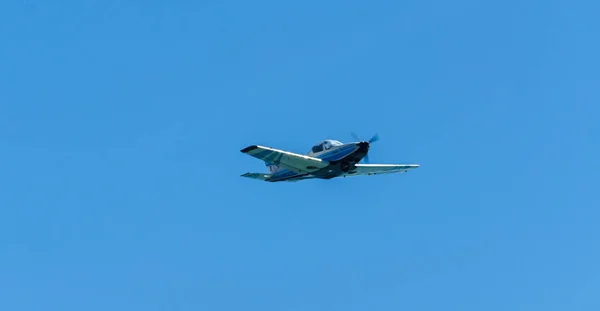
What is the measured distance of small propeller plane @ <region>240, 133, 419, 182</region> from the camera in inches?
2950

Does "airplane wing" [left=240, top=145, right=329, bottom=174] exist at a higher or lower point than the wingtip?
higher

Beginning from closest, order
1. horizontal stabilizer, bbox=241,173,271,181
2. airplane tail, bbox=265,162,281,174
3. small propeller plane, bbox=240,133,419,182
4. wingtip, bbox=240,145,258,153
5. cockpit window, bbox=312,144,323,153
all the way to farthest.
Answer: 1. wingtip, bbox=240,145,258,153
2. small propeller plane, bbox=240,133,419,182
3. cockpit window, bbox=312,144,323,153
4. airplane tail, bbox=265,162,281,174
5. horizontal stabilizer, bbox=241,173,271,181

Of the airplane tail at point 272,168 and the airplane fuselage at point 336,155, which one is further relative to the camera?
the airplane tail at point 272,168

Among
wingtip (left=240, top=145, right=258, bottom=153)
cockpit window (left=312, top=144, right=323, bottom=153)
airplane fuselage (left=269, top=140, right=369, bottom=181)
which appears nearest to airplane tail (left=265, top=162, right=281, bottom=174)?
airplane fuselage (left=269, top=140, right=369, bottom=181)

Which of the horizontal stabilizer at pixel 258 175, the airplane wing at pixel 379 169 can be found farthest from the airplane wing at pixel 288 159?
the horizontal stabilizer at pixel 258 175

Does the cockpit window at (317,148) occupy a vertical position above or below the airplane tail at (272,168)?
below

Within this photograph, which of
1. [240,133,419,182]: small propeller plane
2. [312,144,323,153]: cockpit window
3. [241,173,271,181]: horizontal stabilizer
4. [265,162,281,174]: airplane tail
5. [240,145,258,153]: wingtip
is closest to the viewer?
[240,145,258,153]: wingtip

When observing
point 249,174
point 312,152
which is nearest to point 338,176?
point 312,152

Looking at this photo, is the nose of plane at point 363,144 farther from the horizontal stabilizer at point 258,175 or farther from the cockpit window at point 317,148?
the horizontal stabilizer at point 258,175

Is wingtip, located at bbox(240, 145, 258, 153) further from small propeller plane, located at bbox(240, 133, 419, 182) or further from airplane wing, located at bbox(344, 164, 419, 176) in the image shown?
airplane wing, located at bbox(344, 164, 419, 176)

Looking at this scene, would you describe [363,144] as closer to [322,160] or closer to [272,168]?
[322,160]

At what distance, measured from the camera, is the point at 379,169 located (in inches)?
3302

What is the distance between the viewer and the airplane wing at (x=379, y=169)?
265 ft

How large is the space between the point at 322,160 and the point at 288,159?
3.53 meters
